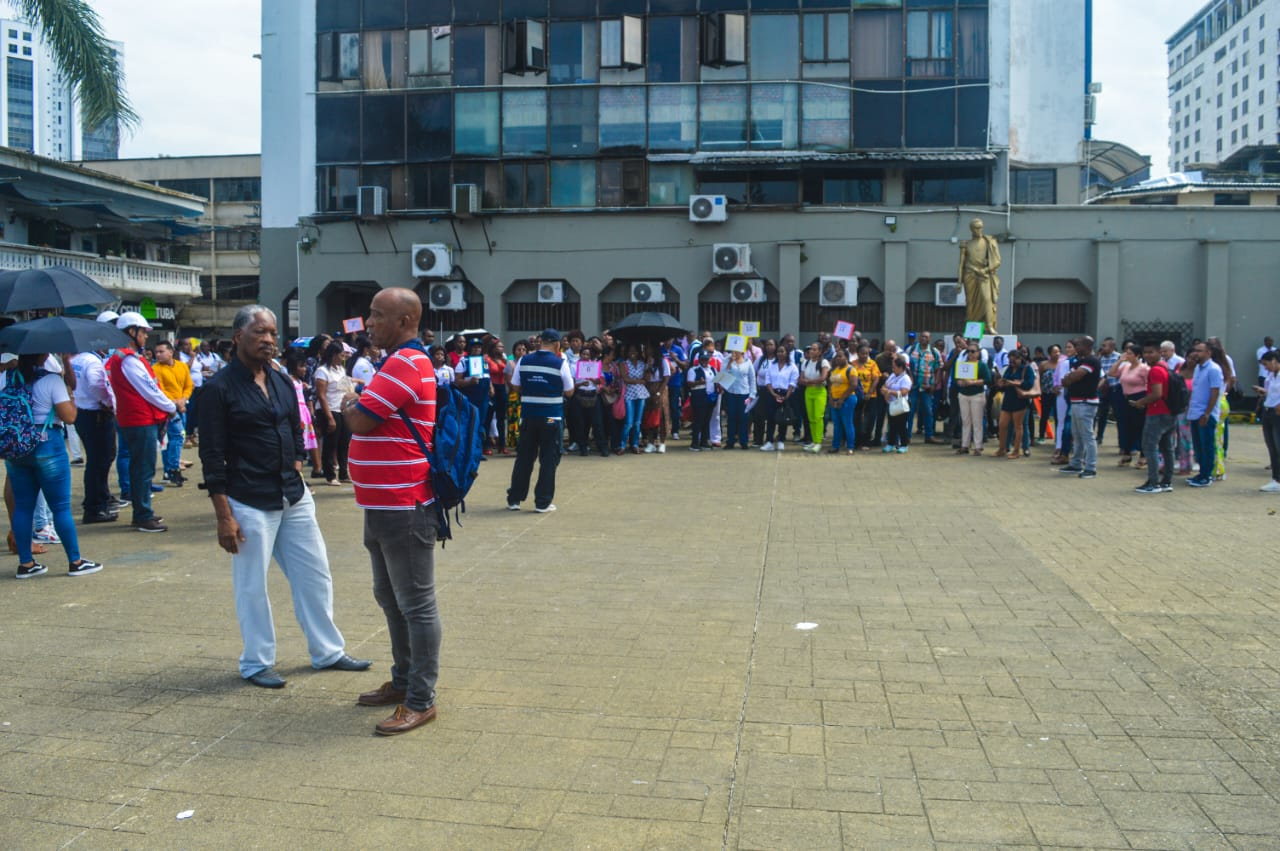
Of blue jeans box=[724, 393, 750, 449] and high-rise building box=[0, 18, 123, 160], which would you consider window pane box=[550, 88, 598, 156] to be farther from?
blue jeans box=[724, 393, 750, 449]

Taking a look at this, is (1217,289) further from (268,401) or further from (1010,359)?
(268,401)

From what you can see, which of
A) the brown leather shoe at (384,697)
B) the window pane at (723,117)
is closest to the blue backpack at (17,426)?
the brown leather shoe at (384,697)

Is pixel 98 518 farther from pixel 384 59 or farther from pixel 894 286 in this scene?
pixel 384 59

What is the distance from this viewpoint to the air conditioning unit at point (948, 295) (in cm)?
2998

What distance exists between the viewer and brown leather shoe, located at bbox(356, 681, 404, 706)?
5469 millimetres

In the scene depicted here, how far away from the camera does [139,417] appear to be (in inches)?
424

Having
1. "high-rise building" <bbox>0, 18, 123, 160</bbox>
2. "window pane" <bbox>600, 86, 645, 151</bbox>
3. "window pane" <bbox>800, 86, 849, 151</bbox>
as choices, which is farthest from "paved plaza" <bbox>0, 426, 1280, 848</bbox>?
"window pane" <bbox>600, 86, 645, 151</bbox>

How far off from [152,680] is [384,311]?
95.9 inches

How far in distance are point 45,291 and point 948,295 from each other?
24601 mm

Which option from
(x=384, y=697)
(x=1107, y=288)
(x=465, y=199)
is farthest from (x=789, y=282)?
(x=384, y=697)

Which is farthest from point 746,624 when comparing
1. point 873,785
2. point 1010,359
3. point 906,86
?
point 906,86

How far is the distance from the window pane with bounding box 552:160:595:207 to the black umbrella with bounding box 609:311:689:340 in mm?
14601

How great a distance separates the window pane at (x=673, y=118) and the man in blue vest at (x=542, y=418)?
68.3 ft

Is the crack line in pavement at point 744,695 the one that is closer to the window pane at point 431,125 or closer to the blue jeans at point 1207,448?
the blue jeans at point 1207,448
